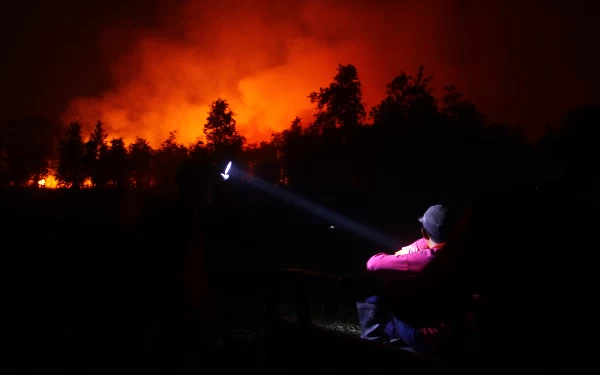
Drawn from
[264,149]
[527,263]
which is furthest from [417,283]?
[264,149]

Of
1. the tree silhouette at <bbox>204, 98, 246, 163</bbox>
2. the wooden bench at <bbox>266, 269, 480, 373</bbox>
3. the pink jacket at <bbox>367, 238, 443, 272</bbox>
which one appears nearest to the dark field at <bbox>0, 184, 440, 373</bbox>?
the wooden bench at <bbox>266, 269, 480, 373</bbox>

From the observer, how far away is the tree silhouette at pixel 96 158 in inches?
1873

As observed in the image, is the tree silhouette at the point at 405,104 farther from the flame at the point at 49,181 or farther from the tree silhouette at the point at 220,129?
the flame at the point at 49,181

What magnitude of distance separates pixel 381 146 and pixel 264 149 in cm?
3238

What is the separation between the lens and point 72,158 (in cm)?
4681

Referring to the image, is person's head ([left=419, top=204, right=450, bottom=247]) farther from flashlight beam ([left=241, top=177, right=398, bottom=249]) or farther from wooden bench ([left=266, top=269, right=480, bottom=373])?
flashlight beam ([left=241, top=177, right=398, bottom=249])

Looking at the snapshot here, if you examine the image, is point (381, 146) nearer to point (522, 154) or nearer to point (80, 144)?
point (522, 154)

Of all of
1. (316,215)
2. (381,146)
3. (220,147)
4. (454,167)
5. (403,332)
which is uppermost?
(220,147)

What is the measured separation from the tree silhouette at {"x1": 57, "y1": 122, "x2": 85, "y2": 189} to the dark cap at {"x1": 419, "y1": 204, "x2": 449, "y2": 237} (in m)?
53.8

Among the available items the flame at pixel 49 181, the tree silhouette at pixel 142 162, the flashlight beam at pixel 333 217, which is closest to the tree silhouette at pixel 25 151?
the flame at pixel 49 181

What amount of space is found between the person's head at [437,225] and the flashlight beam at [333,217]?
58.3 ft

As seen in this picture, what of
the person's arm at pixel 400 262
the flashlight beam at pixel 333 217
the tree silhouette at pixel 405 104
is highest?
the tree silhouette at pixel 405 104

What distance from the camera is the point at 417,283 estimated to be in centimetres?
142

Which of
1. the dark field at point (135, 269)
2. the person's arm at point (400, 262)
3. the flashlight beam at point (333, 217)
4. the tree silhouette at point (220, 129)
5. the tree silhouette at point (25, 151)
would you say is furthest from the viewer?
the tree silhouette at point (25, 151)
